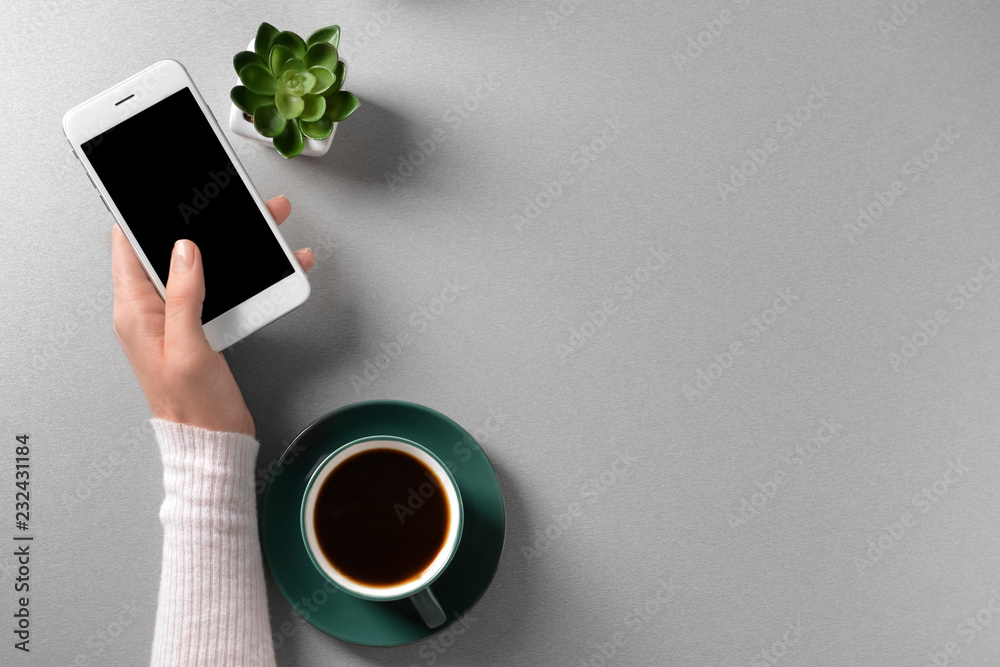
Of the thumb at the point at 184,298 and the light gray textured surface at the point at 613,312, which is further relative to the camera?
the light gray textured surface at the point at 613,312

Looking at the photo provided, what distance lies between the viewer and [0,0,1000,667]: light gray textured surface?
2.90 feet

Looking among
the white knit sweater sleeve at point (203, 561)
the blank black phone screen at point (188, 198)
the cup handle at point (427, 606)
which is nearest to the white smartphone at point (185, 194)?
the blank black phone screen at point (188, 198)

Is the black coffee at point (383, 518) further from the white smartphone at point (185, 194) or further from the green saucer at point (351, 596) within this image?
the white smartphone at point (185, 194)

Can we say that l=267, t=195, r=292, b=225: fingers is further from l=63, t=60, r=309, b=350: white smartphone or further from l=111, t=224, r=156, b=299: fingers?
l=111, t=224, r=156, b=299: fingers

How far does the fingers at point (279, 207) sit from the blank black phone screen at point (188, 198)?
0.03 meters

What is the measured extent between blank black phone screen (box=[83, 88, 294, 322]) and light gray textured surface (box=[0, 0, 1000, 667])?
0.33 ft

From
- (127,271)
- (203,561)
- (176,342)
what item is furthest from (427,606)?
(127,271)

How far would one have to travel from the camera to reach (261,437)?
88 cm

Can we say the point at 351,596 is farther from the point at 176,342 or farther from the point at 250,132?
the point at 250,132

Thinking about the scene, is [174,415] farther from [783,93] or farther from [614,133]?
[783,93]

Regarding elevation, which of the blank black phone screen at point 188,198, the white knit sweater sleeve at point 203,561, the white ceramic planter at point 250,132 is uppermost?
the white ceramic planter at point 250,132

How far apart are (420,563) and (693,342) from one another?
48 cm

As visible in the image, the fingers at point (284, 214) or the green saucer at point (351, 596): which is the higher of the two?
the fingers at point (284, 214)

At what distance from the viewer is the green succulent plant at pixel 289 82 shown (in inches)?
29.6
